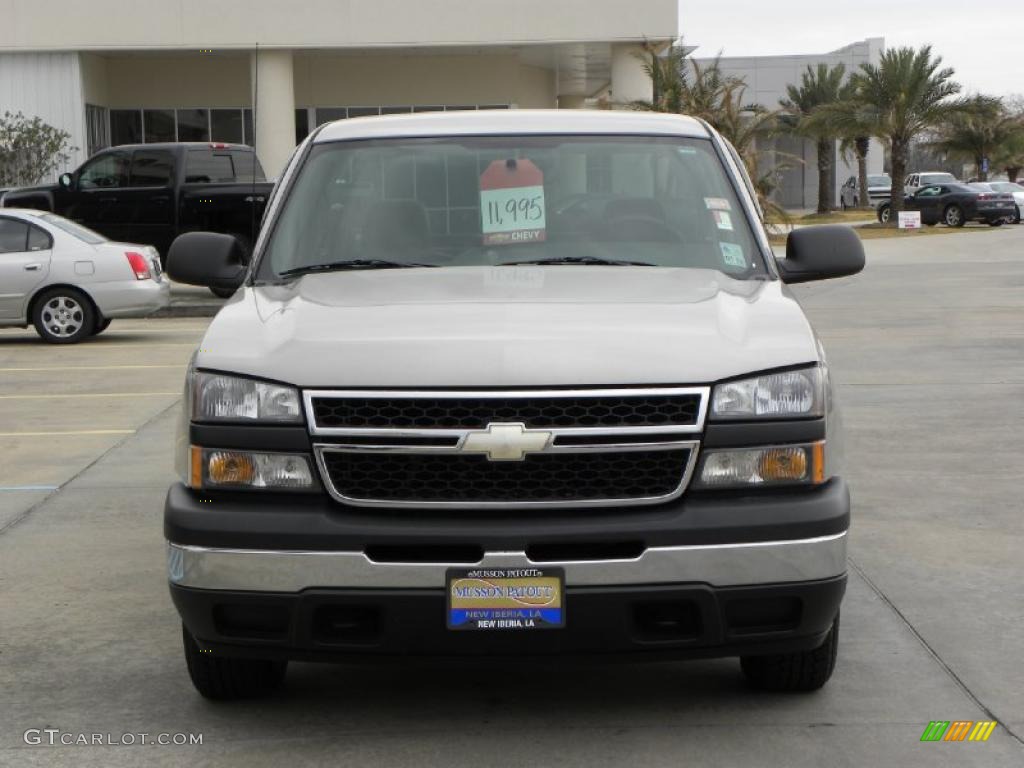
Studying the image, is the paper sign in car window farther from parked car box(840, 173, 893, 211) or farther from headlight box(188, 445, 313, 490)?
parked car box(840, 173, 893, 211)

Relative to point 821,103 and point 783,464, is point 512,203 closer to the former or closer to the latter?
point 783,464

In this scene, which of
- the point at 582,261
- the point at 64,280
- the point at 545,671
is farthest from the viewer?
the point at 64,280

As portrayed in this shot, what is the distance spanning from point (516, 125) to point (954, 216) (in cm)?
4456

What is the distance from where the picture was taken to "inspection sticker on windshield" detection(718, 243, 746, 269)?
5.31m

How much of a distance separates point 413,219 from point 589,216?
618 millimetres

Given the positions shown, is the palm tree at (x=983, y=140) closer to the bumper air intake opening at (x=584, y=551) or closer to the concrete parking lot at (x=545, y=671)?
the concrete parking lot at (x=545, y=671)

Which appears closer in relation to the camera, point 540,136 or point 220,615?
point 220,615

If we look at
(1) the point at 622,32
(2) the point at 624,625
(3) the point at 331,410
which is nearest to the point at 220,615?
(3) the point at 331,410

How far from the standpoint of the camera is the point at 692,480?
13.6ft

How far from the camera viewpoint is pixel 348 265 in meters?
5.30

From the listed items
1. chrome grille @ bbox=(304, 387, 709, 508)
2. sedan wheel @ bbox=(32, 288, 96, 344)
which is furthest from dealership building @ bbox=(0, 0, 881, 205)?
chrome grille @ bbox=(304, 387, 709, 508)

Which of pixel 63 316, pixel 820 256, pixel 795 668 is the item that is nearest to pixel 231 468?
pixel 795 668

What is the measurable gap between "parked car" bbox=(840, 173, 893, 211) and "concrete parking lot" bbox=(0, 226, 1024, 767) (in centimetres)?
5337

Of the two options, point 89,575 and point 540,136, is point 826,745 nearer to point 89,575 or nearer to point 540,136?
point 540,136
